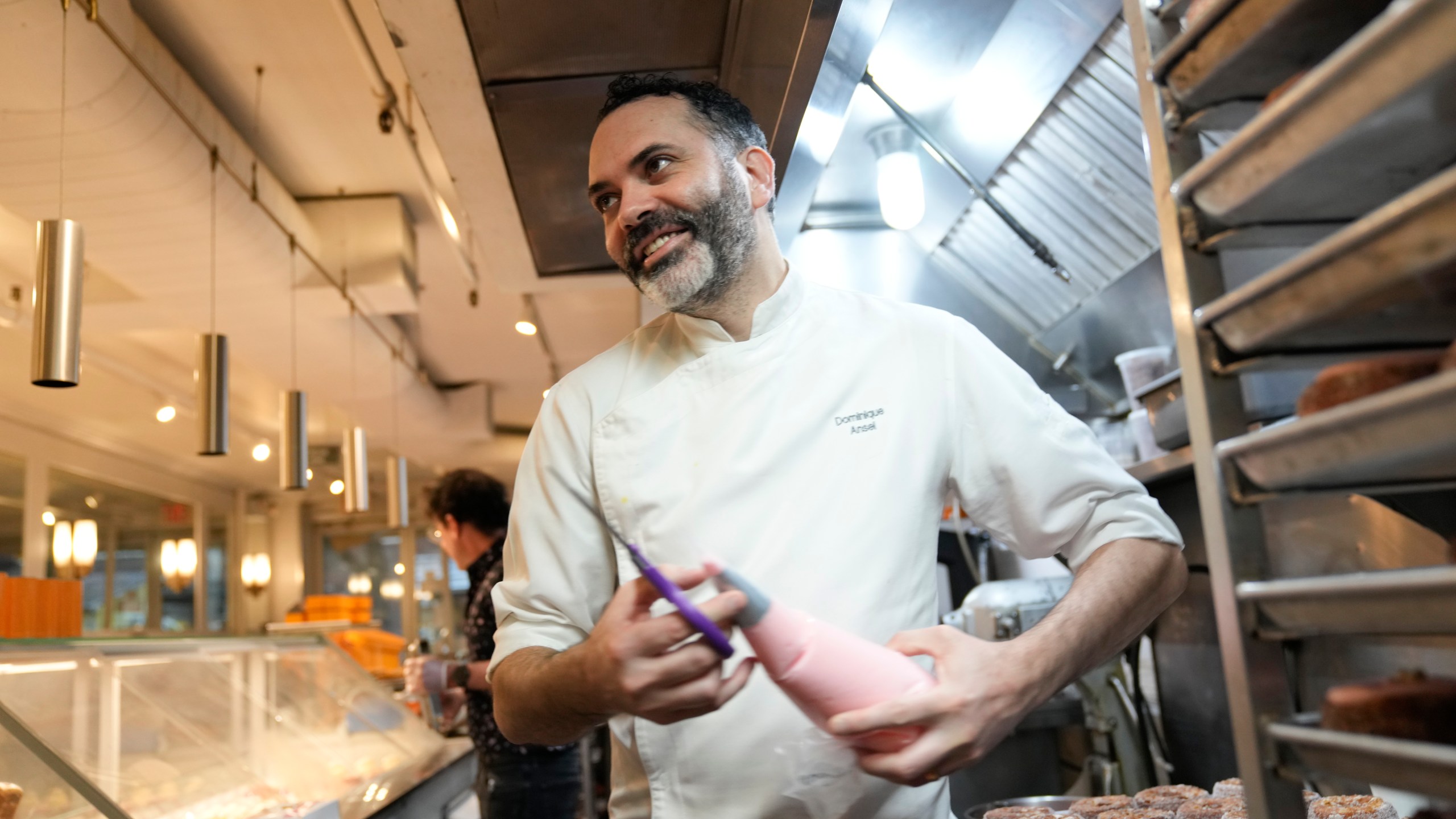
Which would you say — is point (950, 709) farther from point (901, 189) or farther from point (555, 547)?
point (901, 189)

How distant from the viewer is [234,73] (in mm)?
4180

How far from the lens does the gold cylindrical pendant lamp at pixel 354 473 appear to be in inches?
220

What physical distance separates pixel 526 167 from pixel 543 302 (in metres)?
4.75

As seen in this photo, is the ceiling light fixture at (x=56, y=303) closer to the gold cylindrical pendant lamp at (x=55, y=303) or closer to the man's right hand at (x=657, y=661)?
the gold cylindrical pendant lamp at (x=55, y=303)

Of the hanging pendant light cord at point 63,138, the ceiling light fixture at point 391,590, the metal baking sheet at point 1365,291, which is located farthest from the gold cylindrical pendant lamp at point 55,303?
the ceiling light fixture at point 391,590

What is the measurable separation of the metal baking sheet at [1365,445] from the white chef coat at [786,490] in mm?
423

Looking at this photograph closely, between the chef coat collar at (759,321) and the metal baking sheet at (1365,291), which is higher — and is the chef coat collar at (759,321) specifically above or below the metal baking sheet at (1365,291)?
above

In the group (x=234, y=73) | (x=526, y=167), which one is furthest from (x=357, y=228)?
(x=526, y=167)

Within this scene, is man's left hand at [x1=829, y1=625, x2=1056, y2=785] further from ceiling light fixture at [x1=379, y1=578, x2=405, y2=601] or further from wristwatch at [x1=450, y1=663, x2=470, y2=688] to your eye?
ceiling light fixture at [x1=379, y1=578, x2=405, y2=601]

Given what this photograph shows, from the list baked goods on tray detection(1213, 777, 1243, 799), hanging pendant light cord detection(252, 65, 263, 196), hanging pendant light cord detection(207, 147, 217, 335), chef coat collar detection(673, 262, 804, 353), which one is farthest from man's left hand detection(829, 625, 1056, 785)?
hanging pendant light cord detection(252, 65, 263, 196)

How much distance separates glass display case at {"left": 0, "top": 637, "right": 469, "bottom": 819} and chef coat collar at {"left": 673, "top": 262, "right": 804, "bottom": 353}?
1.38 metres

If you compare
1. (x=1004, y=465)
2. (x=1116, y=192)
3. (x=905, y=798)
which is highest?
(x=1116, y=192)

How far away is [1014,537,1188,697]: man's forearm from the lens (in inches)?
38.6

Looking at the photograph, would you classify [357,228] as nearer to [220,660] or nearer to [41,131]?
[41,131]
